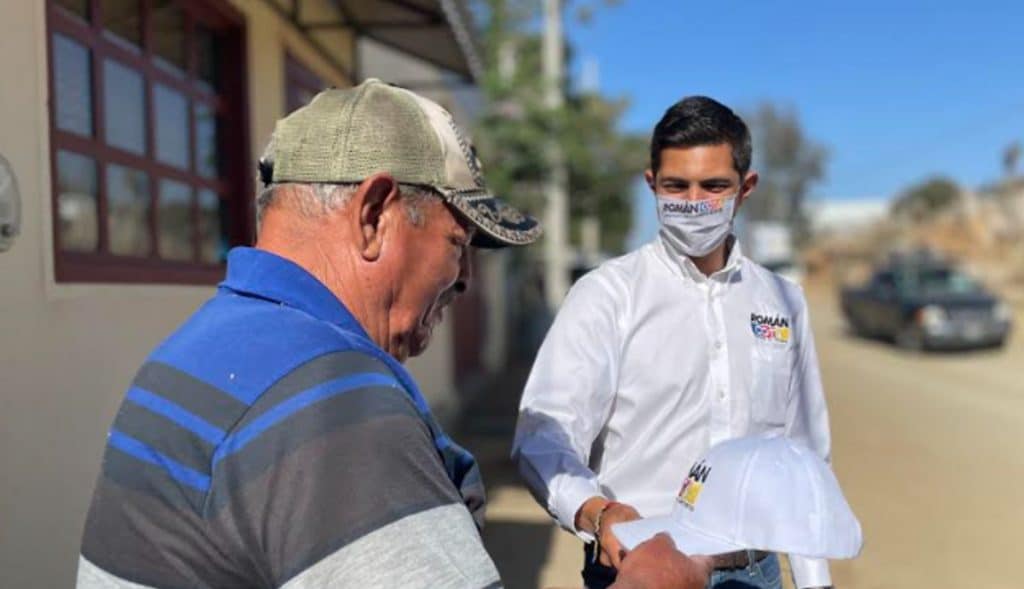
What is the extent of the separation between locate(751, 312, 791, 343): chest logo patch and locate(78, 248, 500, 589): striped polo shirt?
1468 millimetres

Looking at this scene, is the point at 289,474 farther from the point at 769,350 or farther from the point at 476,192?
the point at 769,350

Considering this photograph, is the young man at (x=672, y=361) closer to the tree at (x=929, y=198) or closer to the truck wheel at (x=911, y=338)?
the truck wheel at (x=911, y=338)

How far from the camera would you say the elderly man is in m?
1.07

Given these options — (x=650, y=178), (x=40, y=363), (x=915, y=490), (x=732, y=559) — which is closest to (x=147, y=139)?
(x=40, y=363)

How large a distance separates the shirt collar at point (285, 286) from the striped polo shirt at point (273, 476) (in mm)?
48

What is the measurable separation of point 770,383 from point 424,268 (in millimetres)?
1323

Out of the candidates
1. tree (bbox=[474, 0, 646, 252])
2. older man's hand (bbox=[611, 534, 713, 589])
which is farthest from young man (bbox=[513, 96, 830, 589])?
tree (bbox=[474, 0, 646, 252])

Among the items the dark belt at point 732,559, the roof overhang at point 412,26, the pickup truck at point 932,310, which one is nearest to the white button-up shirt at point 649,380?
the dark belt at point 732,559

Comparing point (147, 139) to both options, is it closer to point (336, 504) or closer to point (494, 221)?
point (494, 221)

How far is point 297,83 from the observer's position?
6.02 meters

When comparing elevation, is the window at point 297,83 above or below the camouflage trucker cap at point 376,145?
above

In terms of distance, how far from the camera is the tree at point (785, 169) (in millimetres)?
56812

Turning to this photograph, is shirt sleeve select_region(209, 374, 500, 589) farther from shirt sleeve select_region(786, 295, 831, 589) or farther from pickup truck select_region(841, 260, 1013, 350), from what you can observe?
pickup truck select_region(841, 260, 1013, 350)

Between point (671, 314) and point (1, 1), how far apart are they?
201 cm
